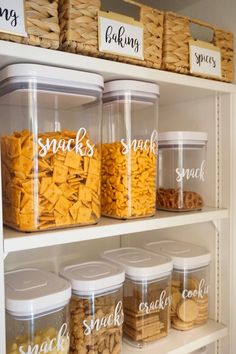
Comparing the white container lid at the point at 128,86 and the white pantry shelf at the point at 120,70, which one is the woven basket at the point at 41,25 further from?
the white container lid at the point at 128,86

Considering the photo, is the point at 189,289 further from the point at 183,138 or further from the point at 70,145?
the point at 70,145

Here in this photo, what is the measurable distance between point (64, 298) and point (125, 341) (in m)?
0.30

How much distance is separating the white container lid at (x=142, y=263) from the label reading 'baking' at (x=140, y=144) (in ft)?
1.01

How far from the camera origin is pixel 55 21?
0.69m

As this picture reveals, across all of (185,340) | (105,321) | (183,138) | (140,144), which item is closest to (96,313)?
(105,321)

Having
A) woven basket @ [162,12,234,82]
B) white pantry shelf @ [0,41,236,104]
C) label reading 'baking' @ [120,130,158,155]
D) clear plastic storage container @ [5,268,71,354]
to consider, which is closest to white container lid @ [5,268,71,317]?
clear plastic storage container @ [5,268,71,354]

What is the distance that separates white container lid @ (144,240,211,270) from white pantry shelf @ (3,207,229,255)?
0.13m

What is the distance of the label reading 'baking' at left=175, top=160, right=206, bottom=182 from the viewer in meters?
1.01

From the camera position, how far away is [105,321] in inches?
32.4

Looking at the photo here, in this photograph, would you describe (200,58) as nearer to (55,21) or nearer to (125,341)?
(55,21)

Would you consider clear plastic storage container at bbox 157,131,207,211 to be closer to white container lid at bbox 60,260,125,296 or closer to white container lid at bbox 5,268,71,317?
white container lid at bbox 60,260,125,296

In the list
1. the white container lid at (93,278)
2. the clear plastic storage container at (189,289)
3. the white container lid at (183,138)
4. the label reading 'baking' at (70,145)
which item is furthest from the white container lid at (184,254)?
the label reading 'baking' at (70,145)

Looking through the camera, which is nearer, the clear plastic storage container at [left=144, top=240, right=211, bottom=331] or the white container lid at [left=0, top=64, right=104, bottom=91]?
the white container lid at [left=0, top=64, right=104, bottom=91]

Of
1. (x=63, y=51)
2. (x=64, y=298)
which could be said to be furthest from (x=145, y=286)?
(x=63, y=51)
